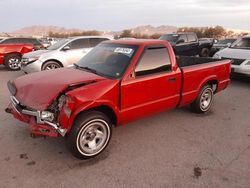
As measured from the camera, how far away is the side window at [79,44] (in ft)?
32.6

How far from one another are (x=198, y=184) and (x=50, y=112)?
2252 mm

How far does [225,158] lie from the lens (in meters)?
3.87

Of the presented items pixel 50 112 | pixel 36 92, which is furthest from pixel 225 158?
pixel 36 92

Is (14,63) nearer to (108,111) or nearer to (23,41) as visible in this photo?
(23,41)

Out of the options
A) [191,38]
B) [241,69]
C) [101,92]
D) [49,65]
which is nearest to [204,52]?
[191,38]

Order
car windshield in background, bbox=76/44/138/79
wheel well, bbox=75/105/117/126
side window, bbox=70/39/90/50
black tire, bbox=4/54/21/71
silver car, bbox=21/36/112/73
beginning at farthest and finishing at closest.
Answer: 1. black tire, bbox=4/54/21/71
2. side window, bbox=70/39/90/50
3. silver car, bbox=21/36/112/73
4. car windshield in background, bbox=76/44/138/79
5. wheel well, bbox=75/105/117/126

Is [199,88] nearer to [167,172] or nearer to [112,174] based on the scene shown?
[167,172]

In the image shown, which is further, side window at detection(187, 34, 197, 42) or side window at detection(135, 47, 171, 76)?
side window at detection(187, 34, 197, 42)

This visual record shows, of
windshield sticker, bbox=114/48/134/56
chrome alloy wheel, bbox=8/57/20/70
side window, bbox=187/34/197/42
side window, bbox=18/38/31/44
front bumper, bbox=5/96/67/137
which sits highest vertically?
windshield sticker, bbox=114/48/134/56

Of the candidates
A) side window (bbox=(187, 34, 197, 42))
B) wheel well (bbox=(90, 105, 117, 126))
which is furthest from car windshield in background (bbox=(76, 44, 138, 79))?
side window (bbox=(187, 34, 197, 42))

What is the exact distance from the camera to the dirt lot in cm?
329

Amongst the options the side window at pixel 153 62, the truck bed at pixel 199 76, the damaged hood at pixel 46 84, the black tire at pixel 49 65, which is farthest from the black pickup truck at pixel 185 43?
the damaged hood at pixel 46 84

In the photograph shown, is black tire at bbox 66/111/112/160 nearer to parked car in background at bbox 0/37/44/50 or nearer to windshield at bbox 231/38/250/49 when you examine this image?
windshield at bbox 231/38/250/49

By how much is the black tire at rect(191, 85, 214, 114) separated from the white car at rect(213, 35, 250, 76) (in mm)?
3302
